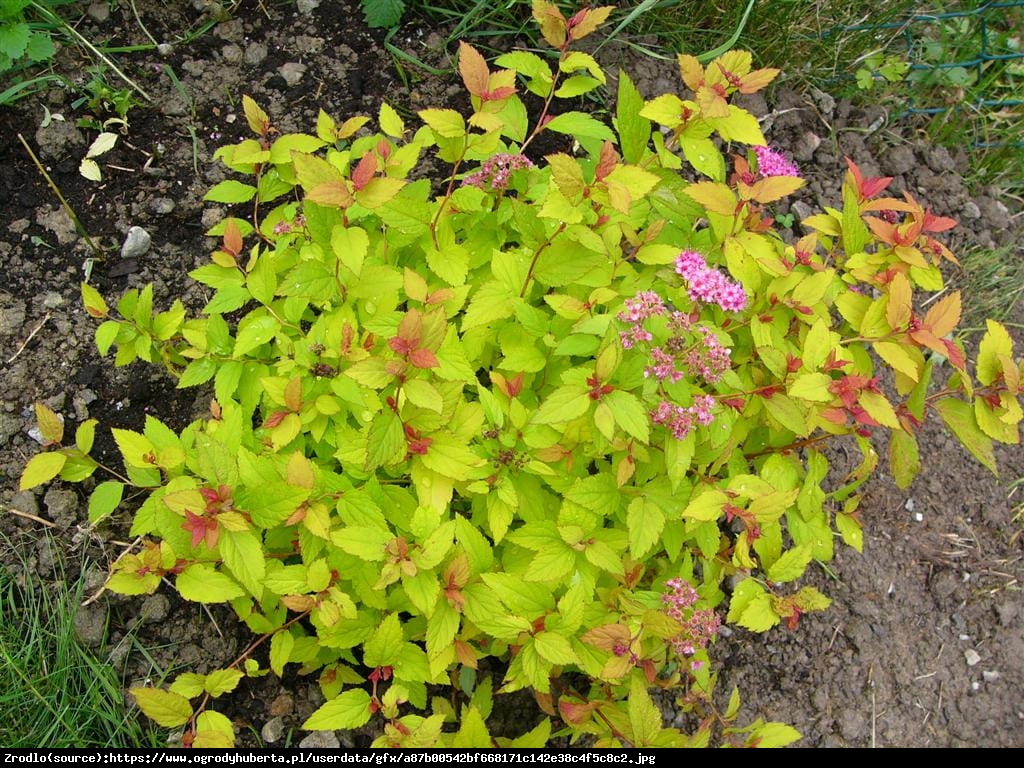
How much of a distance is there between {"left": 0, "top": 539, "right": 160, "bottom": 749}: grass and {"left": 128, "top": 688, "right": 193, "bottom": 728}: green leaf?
418mm

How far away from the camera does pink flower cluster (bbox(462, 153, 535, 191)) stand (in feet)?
6.20

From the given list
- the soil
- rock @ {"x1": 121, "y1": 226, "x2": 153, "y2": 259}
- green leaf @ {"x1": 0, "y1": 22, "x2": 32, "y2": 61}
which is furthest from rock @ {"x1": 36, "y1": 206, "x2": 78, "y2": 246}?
green leaf @ {"x1": 0, "y1": 22, "x2": 32, "y2": 61}

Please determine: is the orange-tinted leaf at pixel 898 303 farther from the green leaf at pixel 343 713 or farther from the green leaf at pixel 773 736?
the green leaf at pixel 343 713

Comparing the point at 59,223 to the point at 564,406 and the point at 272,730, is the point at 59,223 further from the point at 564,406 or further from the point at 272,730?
the point at 564,406

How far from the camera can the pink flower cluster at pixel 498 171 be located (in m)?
1.89

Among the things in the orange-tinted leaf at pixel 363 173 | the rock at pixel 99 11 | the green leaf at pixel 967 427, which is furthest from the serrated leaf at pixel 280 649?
the rock at pixel 99 11

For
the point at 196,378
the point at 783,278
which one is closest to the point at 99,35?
the point at 196,378

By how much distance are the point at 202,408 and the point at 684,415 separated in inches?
56.3

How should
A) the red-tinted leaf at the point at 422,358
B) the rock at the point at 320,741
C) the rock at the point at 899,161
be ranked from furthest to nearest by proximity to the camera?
the rock at the point at 899,161
the rock at the point at 320,741
the red-tinted leaf at the point at 422,358

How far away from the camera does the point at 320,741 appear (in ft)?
6.41

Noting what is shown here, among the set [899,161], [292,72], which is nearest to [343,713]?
[292,72]

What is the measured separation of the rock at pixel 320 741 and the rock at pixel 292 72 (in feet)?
6.87

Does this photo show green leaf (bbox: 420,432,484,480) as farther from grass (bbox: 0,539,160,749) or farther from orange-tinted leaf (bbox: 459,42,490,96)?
grass (bbox: 0,539,160,749)
